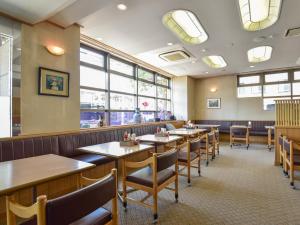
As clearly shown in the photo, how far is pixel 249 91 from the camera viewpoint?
307 inches

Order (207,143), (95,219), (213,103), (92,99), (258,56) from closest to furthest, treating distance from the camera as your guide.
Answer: (95,219) < (207,143) < (92,99) < (258,56) < (213,103)

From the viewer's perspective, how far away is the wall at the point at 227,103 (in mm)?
7582

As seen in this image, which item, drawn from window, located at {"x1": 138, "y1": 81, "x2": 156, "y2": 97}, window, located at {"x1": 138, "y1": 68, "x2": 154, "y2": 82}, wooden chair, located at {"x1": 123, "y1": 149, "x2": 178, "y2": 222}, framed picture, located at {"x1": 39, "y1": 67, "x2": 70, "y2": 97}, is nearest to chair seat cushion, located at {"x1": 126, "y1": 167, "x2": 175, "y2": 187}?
wooden chair, located at {"x1": 123, "y1": 149, "x2": 178, "y2": 222}

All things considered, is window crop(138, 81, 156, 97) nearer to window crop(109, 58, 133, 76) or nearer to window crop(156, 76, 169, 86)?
window crop(156, 76, 169, 86)

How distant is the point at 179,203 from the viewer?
8.15ft

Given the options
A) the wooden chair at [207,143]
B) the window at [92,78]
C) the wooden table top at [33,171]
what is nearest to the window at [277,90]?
the wooden chair at [207,143]

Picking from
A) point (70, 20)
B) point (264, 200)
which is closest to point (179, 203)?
point (264, 200)

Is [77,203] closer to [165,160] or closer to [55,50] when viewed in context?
[165,160]

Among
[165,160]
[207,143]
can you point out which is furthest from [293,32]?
[165,160]

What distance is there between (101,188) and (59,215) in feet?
0.88

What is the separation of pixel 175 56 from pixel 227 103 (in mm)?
4174

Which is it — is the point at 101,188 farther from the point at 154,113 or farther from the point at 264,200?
the point at 154,113

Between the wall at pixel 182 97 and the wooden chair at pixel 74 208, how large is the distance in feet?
22.9

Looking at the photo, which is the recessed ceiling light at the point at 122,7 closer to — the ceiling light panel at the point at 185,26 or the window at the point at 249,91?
the ceiling light panel at the point at 185,26
